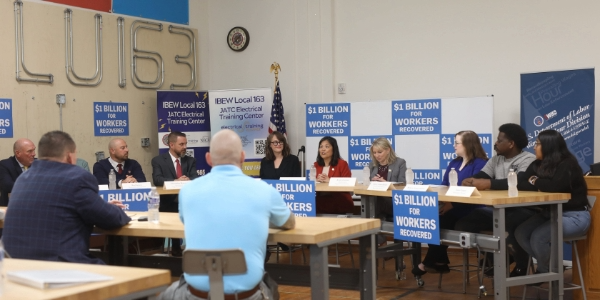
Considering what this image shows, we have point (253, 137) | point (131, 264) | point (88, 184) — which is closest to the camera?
point (88, 184)

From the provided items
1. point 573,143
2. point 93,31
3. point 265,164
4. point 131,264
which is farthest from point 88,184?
point 93,31

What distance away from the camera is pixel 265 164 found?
745cm

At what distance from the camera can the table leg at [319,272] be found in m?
3.15

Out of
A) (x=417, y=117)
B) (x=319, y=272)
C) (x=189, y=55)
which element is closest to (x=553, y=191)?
(x=319, y=272)

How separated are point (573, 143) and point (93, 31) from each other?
5.53 meters

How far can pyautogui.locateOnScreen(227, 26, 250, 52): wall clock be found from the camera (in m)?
9.44

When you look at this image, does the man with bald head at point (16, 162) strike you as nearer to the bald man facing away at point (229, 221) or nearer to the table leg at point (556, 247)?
the bald man facing away at point (229, 221)

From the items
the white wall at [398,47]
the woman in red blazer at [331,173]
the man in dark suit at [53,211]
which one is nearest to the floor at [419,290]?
the woman in red blazer at [331,173]

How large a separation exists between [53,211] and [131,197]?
1.81 meters

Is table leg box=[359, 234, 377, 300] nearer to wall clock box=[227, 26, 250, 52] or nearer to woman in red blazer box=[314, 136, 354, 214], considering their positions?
woman in red blazer box=[314, 136, 354, 214]

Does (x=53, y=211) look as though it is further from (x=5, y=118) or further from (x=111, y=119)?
(x=111, y=119)

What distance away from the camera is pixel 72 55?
26.1ft

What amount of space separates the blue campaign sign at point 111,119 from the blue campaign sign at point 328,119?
2.33m

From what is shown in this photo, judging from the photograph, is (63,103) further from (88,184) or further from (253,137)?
(88,184)
